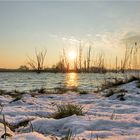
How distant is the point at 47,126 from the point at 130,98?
4.27 metres

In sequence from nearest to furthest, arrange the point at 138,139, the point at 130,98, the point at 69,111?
1. the point at 138,139
2. the point at 69,111
3. the point at 130,98

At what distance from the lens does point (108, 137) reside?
3.08m

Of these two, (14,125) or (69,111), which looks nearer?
(14,125)

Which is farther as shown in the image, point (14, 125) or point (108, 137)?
point (14, 125)

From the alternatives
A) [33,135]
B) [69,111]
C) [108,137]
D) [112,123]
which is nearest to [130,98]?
[69,111]

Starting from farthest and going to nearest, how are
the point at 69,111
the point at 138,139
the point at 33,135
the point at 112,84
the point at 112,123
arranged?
the point at 112,84
the point at 69,111
the point at 112,123
the point at 138,139
the point at 33,135

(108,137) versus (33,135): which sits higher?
(33,135)

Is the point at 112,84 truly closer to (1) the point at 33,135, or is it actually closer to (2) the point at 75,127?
(2) the point at 75,127

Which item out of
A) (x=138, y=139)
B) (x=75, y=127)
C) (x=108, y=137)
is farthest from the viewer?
(x=75, y=127)

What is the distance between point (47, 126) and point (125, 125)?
1015mm

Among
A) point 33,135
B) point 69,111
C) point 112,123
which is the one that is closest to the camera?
point 33,135

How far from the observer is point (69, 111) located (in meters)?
4.59

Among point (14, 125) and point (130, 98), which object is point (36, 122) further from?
point (130, 98)

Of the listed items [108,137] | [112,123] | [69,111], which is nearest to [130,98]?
[69,111]
